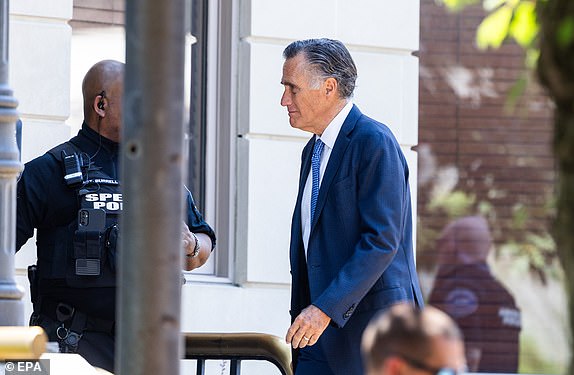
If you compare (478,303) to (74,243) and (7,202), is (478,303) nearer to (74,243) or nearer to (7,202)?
(74,243)

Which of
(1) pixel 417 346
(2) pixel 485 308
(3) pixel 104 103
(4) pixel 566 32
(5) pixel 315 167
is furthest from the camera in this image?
(2) pixel 485 308

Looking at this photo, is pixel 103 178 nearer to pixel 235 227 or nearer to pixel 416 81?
pixel 235 227

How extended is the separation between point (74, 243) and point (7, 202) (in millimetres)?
1042

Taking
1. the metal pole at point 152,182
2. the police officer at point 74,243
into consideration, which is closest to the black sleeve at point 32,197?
the police officer at point 74,243

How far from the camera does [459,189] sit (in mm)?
10703

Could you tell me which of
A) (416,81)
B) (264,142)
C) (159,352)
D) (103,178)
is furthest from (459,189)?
(159,352)

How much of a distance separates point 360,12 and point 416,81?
0.57 m

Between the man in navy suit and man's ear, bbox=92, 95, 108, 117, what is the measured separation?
844 millimetres

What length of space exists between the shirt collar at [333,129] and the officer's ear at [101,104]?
1010 mm

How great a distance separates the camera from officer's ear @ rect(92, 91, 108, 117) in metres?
6.09

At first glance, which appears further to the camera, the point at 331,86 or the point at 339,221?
the point at 331,86

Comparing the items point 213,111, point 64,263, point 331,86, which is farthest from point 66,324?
point 213,111

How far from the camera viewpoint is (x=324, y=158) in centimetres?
566

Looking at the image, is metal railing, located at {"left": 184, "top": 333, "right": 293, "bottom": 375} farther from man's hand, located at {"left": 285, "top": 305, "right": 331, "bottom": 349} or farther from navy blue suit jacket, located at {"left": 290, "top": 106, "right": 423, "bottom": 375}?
man's hand, located at {"left": 285, "top": 305, "right": 331, "bottom": 349}
